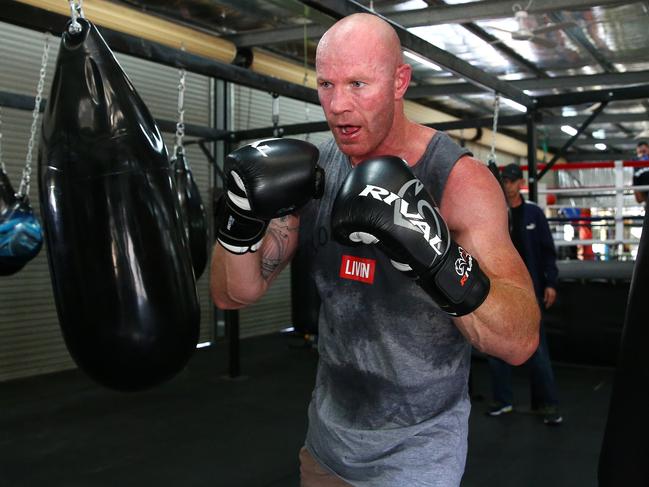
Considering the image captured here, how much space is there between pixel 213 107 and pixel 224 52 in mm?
866

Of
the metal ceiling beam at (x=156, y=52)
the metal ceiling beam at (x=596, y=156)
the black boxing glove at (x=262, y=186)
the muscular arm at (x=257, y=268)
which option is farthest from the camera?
the metal ceiling beam at (x=596, y=156)

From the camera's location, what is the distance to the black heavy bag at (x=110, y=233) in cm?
141

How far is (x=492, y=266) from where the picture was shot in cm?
134

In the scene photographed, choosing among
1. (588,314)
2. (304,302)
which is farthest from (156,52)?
(588,314)

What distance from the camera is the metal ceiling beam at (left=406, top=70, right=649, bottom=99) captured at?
8.04 m

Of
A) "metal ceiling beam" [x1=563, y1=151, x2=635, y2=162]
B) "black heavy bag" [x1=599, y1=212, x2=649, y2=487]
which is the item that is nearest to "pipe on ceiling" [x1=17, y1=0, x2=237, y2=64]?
"black heavy bag" [x1=599, y1=212, x2=649, y2=487]

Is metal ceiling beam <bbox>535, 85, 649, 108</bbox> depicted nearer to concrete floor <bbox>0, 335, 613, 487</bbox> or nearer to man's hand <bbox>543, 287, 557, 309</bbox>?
man's hand <bbox>543, 287, 557, 309</bbox>

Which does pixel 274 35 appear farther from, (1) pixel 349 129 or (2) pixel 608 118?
(2) pixel 608 118

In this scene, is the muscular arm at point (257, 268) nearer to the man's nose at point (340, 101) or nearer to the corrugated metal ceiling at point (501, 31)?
the man's nose at point (340, 101)

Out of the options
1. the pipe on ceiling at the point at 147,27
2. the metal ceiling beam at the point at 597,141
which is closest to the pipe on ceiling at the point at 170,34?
the pipe on ceiling at the point at 147,27

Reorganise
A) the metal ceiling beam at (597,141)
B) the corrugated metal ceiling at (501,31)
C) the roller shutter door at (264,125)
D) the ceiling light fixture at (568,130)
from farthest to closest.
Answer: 1. the metal ceiling beam at (597,141)
2. the ceiling light fixture at (568,130)
3. the roller shutter door at (264,125)
4. the corrugated metal ceiling at (501,31)

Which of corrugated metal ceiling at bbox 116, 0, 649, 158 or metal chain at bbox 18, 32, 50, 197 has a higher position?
corrugated metal ceiling at bbox 116, 0, 649, 158

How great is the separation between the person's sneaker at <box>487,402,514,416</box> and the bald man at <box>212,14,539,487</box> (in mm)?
2932

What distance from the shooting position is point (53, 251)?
146cm
